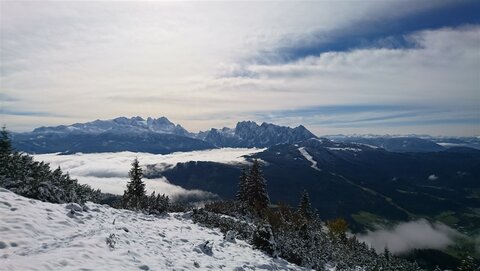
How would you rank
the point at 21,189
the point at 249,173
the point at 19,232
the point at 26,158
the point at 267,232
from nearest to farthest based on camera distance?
1. the point at 19,232
2. the point at 21,189
3. the point at 267,232
4. the point at 26,158
5. the point at 249,173

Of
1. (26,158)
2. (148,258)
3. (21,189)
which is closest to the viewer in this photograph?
(148,258)

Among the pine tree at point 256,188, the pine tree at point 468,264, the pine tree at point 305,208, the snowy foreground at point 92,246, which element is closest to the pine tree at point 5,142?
the snowy foreground at point 92,246

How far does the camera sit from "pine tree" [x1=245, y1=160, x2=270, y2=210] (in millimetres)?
69125

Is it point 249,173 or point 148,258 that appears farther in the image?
point 249,173

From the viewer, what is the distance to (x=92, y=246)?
1622cm

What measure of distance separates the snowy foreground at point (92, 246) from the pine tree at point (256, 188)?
139 feet

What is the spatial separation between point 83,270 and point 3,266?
8.42 feet

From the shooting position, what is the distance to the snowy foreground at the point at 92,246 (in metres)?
13.9

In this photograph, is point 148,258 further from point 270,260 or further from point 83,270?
point 270,260

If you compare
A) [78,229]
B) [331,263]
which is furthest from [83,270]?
[331,263]

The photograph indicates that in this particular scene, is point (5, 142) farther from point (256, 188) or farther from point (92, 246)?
point (92, 246)

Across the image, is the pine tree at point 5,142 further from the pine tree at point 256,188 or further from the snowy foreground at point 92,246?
the pine tree at point 256,188

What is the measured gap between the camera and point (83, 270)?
13.2 meters

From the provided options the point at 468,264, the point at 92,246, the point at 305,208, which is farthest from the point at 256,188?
the point at 92,246
